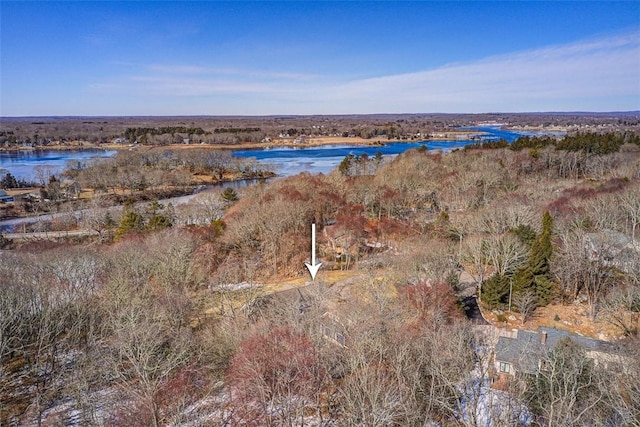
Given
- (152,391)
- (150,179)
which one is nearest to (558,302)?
(152,391)

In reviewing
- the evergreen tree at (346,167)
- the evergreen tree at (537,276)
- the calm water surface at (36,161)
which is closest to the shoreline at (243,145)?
the calm water surface at (36,161)

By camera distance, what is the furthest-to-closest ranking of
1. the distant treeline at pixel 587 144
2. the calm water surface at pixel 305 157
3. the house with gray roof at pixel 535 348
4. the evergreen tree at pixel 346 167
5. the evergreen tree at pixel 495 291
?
the calm water surface at pixel 305 157 < the evergreen tree at pixel 346 167 < the distant treeline at pixel 587 144 < the evergreen tree at pixel 495 291 < the house with gray roof at pixel 535 348

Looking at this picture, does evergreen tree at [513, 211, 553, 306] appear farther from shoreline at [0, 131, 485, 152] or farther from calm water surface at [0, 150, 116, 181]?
shoreline at [0, 131, 485, 152]

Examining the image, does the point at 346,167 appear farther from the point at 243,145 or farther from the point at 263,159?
the point at 243,145

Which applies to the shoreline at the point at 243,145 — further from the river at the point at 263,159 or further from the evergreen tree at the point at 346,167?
the evergreen tree at the point at 346,167

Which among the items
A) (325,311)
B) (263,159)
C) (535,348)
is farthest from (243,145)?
(535,348)

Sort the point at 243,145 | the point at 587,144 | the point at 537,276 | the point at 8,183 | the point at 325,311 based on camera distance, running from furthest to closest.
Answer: the point at 243,145 < the point at 8,183 < the point at 587,144 < the point at 537,276 < the point at 325,311
